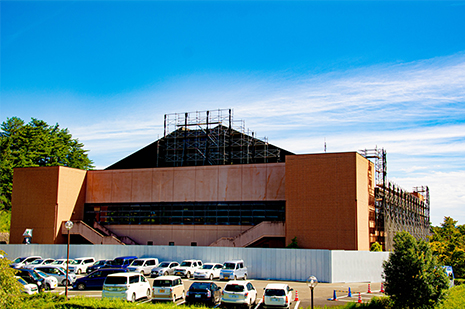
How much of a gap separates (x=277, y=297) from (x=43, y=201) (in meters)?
39.6

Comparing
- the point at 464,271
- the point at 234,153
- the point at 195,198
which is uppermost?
the point at 234,153

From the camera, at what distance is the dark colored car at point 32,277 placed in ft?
99.7

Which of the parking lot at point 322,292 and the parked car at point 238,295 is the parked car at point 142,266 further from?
the parked car at point 238,295

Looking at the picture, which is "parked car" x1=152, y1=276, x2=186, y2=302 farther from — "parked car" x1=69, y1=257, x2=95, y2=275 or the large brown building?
the large brown building

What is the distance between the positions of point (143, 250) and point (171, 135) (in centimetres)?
2774

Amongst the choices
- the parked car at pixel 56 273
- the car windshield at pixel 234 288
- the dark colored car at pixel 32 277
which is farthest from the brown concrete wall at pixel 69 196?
the car windshield at pixel 234 288

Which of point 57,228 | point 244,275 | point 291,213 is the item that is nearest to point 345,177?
point 291,213

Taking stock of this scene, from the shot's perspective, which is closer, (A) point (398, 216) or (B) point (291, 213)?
(B) point (291, 213)

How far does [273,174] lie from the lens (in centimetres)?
5212

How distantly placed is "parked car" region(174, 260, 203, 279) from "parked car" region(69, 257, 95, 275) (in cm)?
894

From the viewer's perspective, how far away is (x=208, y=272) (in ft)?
121

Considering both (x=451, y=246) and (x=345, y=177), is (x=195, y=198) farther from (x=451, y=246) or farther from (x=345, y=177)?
(x=451, y=246)

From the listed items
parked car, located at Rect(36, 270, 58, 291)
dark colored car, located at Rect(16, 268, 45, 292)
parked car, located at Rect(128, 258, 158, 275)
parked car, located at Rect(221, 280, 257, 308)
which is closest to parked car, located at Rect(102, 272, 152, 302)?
parked car, located at Rect(221, 280, 257, 308)

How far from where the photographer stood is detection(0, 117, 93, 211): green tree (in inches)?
3019
